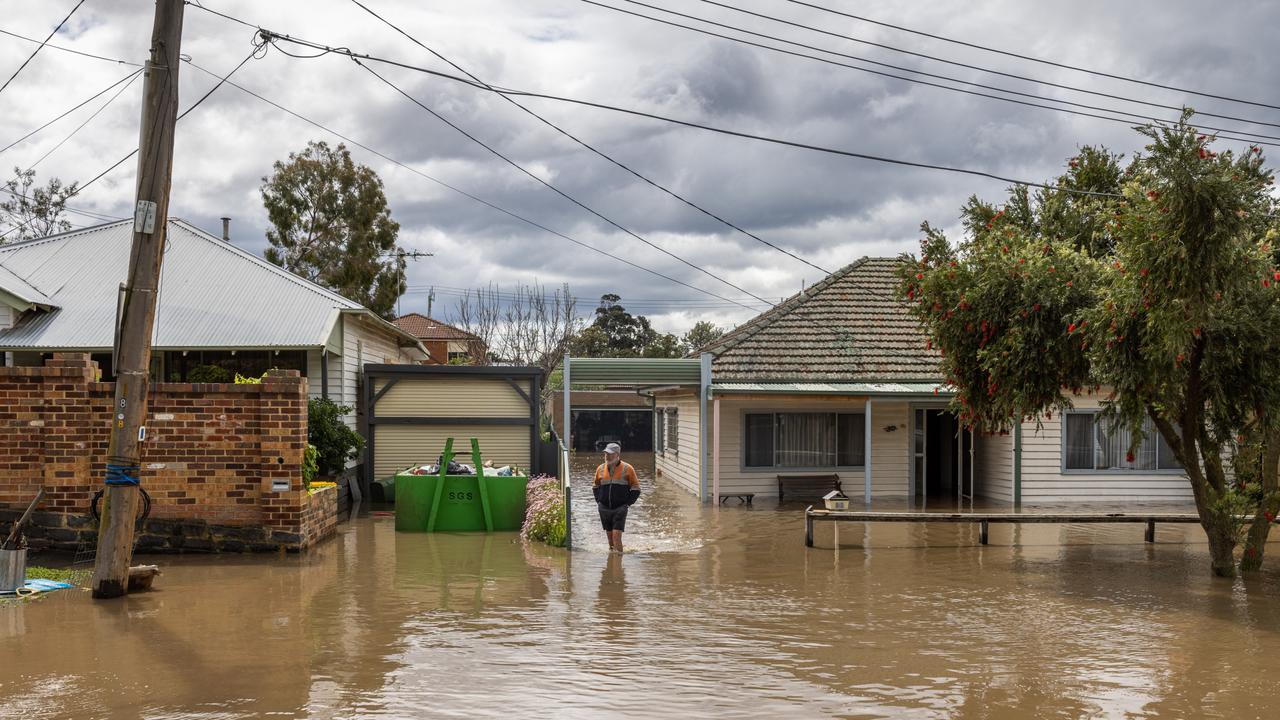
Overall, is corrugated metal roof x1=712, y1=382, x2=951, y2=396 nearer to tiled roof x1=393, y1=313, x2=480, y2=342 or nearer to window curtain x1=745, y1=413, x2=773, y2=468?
window curtain x1=745, y1=413, x2=773, y2=468

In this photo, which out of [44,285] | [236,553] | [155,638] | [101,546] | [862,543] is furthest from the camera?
[44,285]

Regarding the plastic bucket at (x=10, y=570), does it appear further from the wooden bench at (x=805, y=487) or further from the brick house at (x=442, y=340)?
the brick house at (x=442, y=340)

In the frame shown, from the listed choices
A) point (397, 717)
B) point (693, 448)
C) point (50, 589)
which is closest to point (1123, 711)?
point (397, 717)

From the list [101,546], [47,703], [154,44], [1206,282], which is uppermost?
[154,44]

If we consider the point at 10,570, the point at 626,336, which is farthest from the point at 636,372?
the point at 626,336

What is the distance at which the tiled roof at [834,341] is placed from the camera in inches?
808

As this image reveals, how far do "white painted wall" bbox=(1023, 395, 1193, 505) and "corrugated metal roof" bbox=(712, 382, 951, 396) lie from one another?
7.58ft

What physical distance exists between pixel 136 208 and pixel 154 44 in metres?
1.73

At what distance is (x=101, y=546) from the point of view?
399 inches

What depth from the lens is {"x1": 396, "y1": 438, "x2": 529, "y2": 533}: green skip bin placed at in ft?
52.3

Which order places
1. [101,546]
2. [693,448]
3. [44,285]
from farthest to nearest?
[693,448]
[44,285]
[101,546]

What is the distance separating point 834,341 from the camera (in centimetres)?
2131

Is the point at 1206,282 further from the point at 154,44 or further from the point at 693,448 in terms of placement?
the point at 693,448

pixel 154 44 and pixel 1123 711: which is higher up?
pixel 154 44
